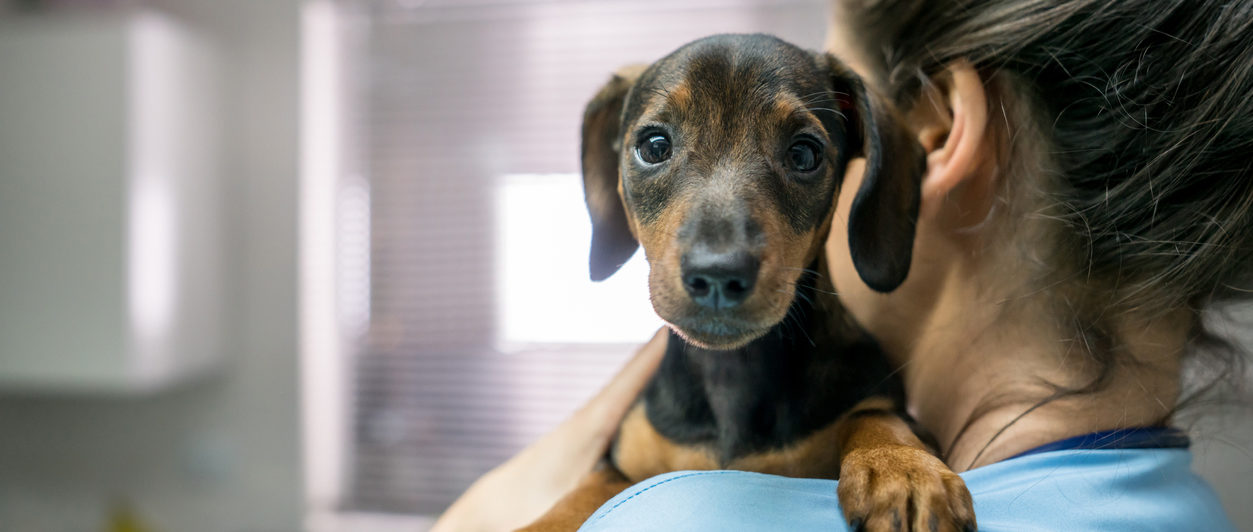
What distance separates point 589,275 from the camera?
0.76m

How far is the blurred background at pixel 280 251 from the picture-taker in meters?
2.58

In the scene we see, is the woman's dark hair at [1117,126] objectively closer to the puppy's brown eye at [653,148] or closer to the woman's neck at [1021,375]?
the woman's neck at [1021,375]

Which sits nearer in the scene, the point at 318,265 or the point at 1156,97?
the point at 1156,97

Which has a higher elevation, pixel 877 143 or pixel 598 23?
pixel 598 23

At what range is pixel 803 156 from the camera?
63 centimetres

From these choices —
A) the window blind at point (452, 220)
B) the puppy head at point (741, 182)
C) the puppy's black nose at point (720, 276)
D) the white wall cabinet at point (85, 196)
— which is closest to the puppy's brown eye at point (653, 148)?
the puppy head at point (741, 182)

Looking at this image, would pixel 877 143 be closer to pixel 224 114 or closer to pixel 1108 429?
pixel 1108 429

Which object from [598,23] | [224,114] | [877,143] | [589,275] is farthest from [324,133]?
[877,143]

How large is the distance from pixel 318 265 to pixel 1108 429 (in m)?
2.68

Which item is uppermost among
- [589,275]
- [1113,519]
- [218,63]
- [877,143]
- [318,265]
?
[218,63]

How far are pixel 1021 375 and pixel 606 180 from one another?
0.42 metres

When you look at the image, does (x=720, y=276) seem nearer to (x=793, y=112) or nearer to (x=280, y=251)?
(x=793, y=112)

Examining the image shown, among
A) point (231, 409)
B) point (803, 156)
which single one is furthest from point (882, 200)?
point (231, 409)

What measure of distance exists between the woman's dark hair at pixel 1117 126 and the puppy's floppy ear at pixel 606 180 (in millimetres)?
235
